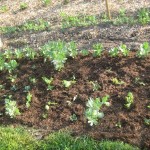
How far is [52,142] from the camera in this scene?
5254 mm

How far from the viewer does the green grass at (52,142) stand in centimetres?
496

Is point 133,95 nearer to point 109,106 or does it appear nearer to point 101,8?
point 109,106

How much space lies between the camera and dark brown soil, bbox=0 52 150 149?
5.26m

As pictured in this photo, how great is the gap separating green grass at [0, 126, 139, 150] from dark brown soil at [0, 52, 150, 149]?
145mm

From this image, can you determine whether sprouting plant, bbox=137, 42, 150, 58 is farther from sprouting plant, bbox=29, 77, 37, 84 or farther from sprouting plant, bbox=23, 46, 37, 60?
sprouting plant, bbox=23, 46, 37, 60

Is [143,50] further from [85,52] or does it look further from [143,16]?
[143,16]

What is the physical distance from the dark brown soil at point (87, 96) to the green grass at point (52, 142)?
14 centimetres

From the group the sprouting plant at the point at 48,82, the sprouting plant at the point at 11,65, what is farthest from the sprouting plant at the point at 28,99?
the sprouting plant at the point at 11,65

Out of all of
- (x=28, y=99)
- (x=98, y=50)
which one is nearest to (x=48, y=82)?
(x=28, y=99)

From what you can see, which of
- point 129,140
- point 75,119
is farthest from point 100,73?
point 129,140

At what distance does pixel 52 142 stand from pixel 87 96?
0.99m

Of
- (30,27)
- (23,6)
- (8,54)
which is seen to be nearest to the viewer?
(8,54)

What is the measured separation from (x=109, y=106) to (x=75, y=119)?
1.67 ft

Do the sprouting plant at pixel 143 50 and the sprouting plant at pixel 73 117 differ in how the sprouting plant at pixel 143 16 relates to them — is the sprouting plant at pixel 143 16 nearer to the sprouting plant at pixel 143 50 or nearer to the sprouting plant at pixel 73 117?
the sprouting plant at pixel 143 50
